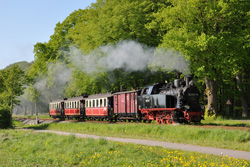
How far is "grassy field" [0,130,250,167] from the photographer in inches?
376

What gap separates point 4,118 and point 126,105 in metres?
14.6

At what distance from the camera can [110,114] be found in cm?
3091

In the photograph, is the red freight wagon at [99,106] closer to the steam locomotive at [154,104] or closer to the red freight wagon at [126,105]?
the steam locomotive at [154,104]

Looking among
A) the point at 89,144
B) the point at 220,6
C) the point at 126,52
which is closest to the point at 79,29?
the point at 126,52

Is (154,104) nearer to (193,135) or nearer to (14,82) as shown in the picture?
(193,135)

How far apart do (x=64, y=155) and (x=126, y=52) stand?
22196 millimetres

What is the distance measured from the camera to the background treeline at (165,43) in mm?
25234

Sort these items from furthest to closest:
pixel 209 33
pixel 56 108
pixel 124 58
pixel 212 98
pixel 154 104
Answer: pixel 56 108 < pixel 124 58 < pixel 212 98 < pixel 209 33 < pixel 154 104

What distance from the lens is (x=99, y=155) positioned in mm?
11672

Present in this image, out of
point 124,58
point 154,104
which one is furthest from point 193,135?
point 124,58

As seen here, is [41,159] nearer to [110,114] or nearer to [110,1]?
[110,114]

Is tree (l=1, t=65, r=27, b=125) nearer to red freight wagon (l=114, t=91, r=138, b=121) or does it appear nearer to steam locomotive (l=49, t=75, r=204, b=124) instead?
steam locomotive (l=49, t=75, r=204, b=124)

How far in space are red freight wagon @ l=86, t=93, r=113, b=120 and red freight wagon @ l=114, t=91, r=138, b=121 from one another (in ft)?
3.97

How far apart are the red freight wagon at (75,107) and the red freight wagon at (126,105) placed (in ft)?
30.5
